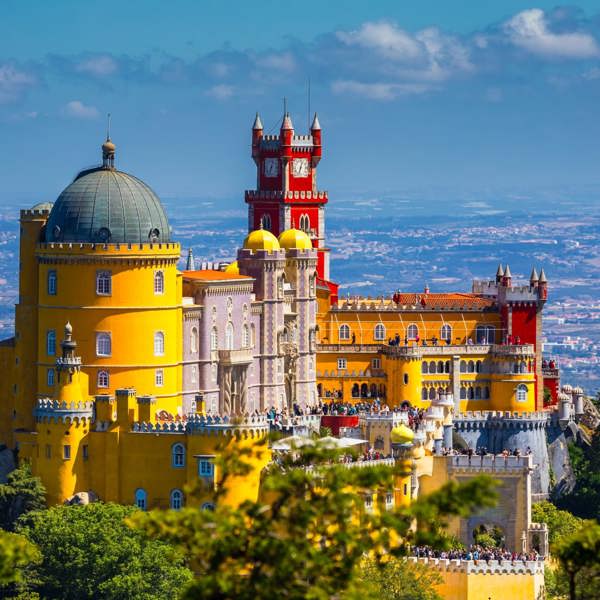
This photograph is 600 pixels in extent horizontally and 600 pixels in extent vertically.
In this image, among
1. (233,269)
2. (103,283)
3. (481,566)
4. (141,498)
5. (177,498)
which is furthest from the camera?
(233,269)

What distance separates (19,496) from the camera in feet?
382

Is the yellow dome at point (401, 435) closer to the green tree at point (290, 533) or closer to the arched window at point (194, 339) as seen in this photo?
the arched window at point (194, 339)

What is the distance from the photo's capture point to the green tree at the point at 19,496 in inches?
4572

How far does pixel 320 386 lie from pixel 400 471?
7752 cm

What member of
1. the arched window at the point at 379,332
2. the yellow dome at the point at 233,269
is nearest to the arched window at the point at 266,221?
the arched window at the point at 379,332

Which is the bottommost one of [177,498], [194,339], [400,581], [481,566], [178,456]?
[400,581]

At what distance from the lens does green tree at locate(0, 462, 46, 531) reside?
116125mm

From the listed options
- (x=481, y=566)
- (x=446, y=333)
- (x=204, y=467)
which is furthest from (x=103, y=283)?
(x=446, y=333)

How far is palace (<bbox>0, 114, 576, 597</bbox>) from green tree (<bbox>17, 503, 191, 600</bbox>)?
158 inches

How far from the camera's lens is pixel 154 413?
387 feet

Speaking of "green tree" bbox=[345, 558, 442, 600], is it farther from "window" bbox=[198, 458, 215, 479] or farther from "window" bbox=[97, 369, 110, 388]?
"window" bbox=[97, 369, 110, 388]

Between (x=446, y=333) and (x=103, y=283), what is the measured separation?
113 ft

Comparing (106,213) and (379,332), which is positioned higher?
(106,213)

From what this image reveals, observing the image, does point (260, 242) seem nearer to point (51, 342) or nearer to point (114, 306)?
point (114, 306)
